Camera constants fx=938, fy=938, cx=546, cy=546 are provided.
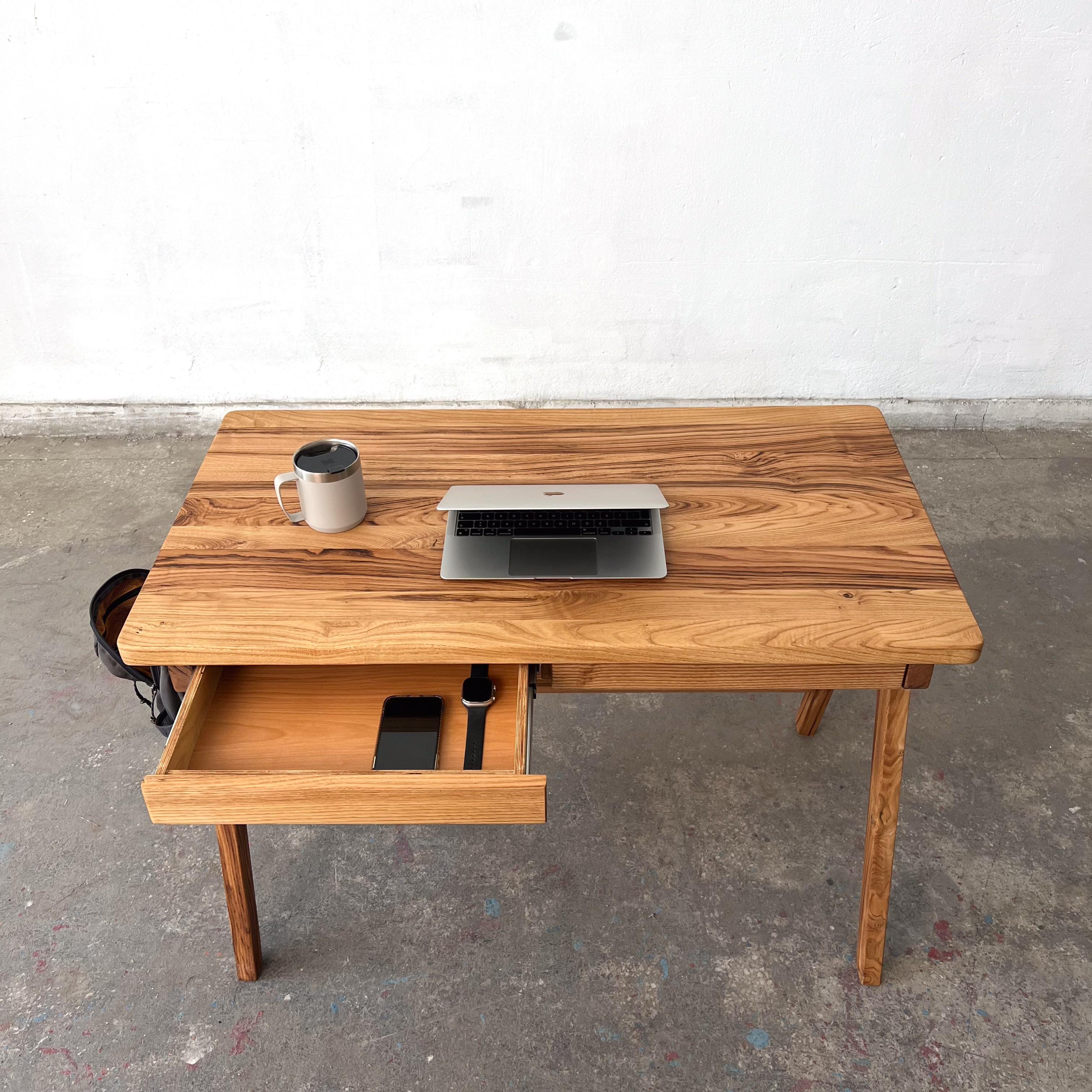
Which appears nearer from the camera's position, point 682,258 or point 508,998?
point 508,998

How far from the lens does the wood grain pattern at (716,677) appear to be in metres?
1.27

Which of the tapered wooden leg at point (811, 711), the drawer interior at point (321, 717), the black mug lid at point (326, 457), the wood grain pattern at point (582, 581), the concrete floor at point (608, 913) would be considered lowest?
the concrete floor at point (608, 913)

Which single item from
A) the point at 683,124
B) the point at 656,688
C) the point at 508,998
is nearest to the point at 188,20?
the point at 683,124

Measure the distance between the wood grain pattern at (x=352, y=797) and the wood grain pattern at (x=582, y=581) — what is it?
0.53 ft

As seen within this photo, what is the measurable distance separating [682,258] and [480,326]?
0.64 meters

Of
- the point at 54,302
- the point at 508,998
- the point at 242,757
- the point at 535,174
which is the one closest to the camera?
the point at 242,757

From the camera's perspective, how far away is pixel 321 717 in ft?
4.36

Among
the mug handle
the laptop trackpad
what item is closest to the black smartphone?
the laptop trackpad

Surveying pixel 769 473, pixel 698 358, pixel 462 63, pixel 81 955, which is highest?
pixel 462 63

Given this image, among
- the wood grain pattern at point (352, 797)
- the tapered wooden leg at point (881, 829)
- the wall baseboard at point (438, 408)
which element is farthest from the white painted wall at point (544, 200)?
the wood grain pattern at point (352, 797)

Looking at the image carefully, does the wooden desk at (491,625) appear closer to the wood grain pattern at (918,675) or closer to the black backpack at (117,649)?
the wood grain pattern at (918,675)

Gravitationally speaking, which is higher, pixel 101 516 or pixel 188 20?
pixel 188 20

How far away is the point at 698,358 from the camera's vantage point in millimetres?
2953

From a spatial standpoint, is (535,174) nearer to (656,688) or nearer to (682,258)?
(682,258)
